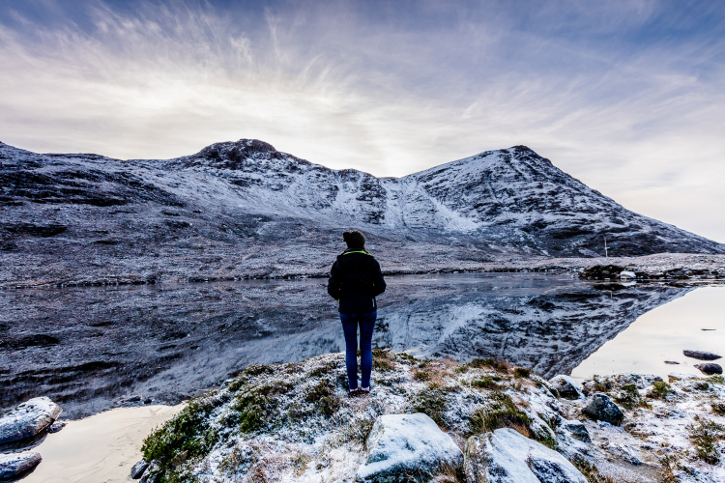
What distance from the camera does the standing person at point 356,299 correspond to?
663cm

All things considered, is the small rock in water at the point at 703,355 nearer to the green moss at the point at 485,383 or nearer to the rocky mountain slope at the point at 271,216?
the green moss at the point at 485,383

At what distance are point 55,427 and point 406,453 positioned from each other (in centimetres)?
785

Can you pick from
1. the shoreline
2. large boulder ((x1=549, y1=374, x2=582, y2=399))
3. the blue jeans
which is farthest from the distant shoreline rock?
the shoreline

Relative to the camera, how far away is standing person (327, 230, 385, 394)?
6629mm

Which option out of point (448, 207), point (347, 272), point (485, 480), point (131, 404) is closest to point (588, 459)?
point (485, 480)

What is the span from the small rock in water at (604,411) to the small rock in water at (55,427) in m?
11.1

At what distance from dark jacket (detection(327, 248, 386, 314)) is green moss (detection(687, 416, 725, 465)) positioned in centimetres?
550

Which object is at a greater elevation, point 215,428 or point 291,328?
point 215,428

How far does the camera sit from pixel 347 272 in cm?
676

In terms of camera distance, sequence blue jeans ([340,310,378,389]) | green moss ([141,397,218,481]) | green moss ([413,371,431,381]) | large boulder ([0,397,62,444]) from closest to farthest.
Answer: green moss ([141,397,218,481]), large boulder ([0,397,62,444]), blue jeans ([340,310,378,389]), green moss ([413,371,431,381])

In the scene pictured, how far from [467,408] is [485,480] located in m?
2.47

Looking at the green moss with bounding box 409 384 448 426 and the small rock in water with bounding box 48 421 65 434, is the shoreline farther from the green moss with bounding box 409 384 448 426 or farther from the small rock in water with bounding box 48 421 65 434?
the small rock in water with bounding box 48 421 65 434

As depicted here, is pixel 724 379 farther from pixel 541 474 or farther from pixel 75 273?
pixel 75 273

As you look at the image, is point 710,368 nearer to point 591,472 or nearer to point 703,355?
point 703,355
